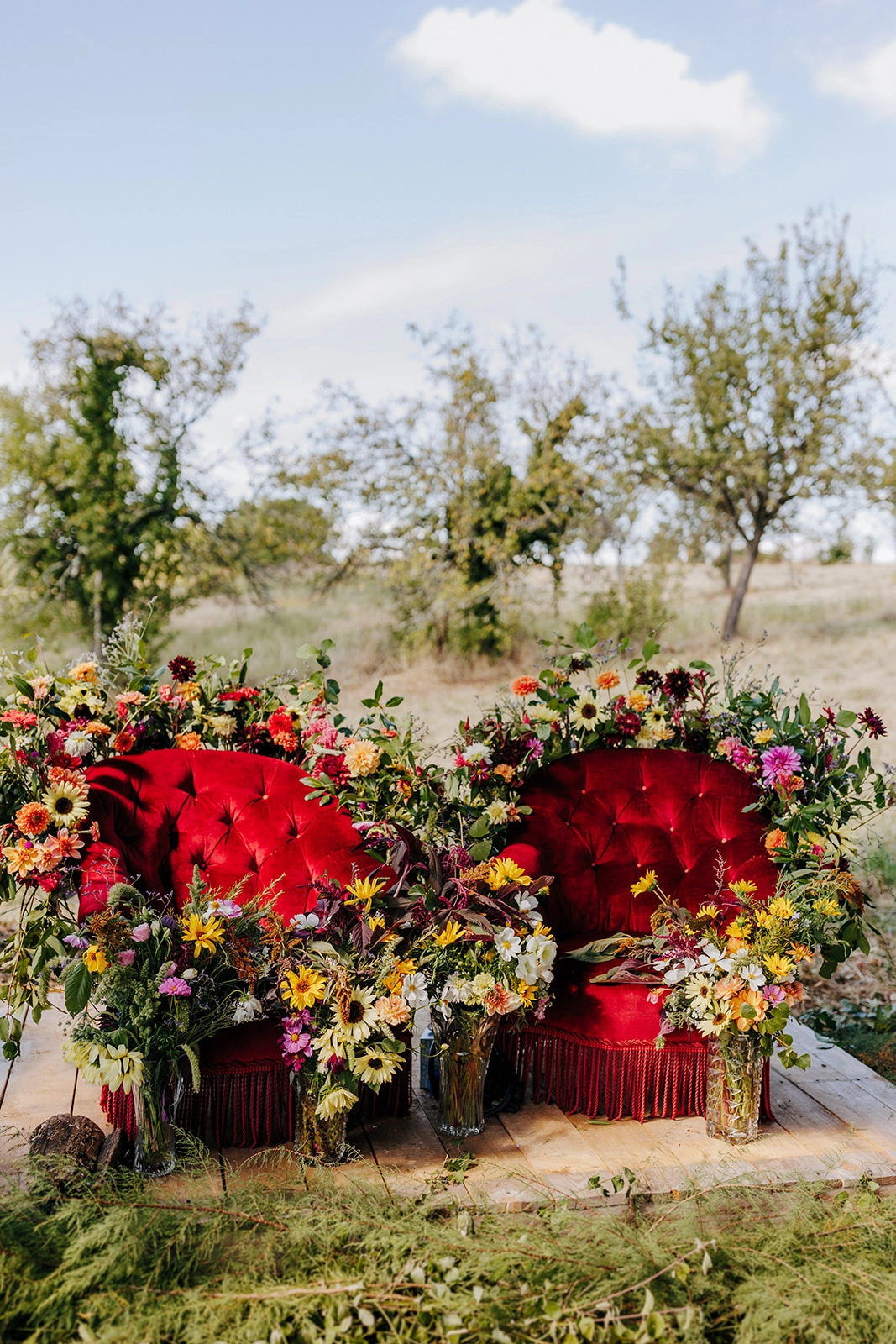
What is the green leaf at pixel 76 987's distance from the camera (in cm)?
219

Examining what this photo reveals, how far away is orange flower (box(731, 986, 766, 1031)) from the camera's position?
249 centimetres

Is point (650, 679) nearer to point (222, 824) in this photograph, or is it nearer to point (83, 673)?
point (222, 824)

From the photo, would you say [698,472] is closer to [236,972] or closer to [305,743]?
[305,743]

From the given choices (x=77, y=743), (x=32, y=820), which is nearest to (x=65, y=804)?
(x=32, y=820)

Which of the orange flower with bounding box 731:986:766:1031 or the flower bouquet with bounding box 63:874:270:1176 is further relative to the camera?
the orange flower with bounding box 731:986:766:1031

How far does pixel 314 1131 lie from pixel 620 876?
1.12 m

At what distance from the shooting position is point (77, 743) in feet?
9.58

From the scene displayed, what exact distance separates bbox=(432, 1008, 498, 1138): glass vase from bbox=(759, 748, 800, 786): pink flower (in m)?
1.09

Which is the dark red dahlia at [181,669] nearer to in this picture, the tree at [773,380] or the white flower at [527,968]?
the white flower at [527,968]

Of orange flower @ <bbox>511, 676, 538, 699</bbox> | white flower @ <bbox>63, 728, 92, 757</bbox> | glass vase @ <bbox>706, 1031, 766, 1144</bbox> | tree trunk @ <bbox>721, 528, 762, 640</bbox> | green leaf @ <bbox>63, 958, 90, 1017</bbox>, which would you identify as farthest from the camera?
tree trunk @ <bbox>721, 528, 762, 640</bbox>

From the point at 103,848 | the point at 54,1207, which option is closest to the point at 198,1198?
the point at 54,1207

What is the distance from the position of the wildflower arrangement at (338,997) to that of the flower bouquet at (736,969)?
0.62 metres

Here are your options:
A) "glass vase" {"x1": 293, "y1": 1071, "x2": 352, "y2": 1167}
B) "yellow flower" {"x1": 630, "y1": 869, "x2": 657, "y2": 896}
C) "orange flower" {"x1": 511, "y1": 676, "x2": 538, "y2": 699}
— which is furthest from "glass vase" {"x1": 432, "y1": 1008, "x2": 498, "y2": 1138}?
"orange flower" {"x1": 511, "y1": 676, "x2": 538, "y2": 699}

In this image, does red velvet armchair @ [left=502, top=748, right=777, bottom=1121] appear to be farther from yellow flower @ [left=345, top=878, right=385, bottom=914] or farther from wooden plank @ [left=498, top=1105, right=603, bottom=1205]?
yellow flower @ [left=345, top=878, right=385, bottom=914]
